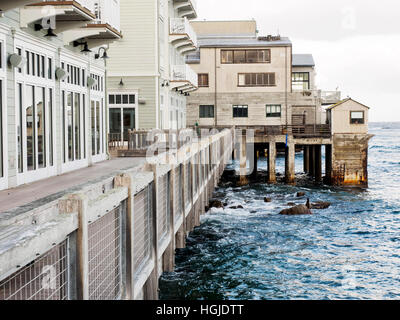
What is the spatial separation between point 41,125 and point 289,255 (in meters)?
8.83

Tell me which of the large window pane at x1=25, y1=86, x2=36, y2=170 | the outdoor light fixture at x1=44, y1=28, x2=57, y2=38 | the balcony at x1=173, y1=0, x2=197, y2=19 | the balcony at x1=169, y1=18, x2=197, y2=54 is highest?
the balcony at x1=173, y1=0, x2=197, y2=19

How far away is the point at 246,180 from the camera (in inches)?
1604

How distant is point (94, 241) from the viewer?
6441 millimetres

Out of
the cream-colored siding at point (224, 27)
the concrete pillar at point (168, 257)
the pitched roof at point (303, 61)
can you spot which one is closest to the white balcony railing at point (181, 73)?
the concrete pillar at point (168, 257)

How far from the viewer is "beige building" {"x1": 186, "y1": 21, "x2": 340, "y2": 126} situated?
178 feet

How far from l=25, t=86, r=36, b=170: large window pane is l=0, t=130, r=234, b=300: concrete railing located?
3398mm

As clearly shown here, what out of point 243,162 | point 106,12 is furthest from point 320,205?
point 106,12

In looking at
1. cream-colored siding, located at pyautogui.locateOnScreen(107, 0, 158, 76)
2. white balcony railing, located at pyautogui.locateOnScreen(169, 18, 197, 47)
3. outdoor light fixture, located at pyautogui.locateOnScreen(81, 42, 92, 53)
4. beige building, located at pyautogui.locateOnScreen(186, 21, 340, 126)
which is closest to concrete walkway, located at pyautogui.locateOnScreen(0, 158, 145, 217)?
outdoor light fixture, located at pyautogui.locateOnScreen(81, 42, 92, 53)

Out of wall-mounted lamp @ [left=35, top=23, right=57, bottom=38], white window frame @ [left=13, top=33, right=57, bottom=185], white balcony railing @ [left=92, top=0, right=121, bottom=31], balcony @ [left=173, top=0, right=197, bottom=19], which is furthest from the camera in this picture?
balcony @ [left=173, top=0, right=197, bottom=19]

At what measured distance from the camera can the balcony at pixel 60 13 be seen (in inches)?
489

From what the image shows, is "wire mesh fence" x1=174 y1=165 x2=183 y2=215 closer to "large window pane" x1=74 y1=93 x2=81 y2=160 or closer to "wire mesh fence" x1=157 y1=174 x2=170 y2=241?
"wire mesh fence" x1=157 y1=174 x2=170 y2=241

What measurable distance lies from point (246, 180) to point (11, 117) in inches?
1173

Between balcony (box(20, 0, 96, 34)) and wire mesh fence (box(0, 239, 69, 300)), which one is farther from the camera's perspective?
balcony (box(20, 0, 96, 34))

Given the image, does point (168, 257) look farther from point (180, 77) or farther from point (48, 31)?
point (180, 77)
